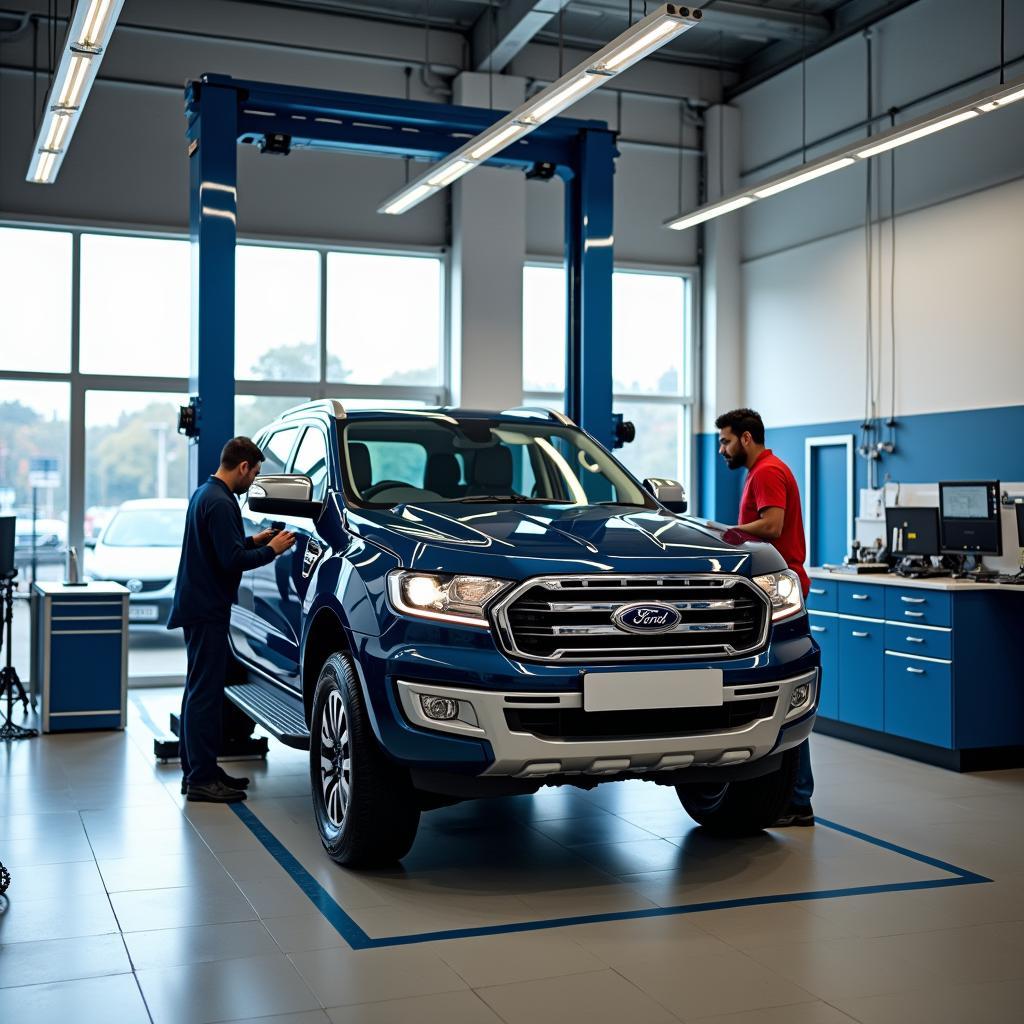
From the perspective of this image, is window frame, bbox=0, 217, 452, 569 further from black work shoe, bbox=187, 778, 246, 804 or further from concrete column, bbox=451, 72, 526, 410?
black work shoe, bbox=187, 778, 246, 804

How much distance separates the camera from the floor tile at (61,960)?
334 centimetres

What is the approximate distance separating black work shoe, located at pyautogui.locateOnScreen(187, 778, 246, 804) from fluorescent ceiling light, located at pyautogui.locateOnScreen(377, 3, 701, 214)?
387 centimetres

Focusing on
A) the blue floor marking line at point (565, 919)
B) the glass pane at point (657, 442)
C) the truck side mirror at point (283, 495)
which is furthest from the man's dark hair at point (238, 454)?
the glass pane at point (657, 442)

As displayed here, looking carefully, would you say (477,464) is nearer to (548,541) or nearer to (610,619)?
(548,541)

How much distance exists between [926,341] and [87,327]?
669 centimetres

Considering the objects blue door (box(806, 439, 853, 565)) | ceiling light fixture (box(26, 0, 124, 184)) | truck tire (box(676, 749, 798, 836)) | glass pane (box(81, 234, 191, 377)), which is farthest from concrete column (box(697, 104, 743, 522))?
truck tire (box(676, 749, 798, 836))

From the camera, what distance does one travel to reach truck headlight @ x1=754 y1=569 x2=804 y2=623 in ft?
13.7

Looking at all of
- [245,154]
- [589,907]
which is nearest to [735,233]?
[245,154]

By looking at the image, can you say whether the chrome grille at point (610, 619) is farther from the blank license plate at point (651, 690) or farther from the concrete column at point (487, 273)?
the concrete column at point (487, 273)

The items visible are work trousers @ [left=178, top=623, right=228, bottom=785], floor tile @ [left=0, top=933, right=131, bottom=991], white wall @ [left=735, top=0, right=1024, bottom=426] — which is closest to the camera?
floor tile @ [left=0, top=933, right=131, bottom=991]

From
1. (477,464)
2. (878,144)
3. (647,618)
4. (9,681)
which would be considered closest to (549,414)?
(477,464)

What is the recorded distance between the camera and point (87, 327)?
32.8ft

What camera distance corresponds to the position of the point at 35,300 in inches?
387

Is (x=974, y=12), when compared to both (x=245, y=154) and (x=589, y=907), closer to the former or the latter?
(x=245, y=154)
